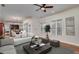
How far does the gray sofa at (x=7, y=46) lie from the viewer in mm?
1795

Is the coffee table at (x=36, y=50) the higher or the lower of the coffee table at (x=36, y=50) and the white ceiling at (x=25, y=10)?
the lower

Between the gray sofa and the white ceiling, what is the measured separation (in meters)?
0.47

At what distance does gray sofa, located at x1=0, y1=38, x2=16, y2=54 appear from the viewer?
1795 millimetres

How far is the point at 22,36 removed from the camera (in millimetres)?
1912

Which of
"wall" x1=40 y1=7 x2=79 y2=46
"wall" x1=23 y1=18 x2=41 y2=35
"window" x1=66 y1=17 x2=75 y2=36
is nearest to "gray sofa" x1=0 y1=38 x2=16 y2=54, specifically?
"wall" x1=23 y1=18 x2=41 y2=35

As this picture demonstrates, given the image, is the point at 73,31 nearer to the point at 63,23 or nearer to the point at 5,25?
the point at 63,23

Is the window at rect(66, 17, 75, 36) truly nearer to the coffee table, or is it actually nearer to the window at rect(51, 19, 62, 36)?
the window at rect(51, 19, 62, 36)

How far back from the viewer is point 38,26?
1.92 meters

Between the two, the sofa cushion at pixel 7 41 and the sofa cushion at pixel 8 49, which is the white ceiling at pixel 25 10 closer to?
the sofa cushion at pixel 7 41

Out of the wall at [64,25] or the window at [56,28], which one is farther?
the window at [56,28]

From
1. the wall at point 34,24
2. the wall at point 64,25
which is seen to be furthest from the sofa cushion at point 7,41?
the wall at point 64,25

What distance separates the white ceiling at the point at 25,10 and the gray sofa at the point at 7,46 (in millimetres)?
470

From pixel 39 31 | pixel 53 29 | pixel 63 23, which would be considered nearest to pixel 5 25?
pixel 39 31

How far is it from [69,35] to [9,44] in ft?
3.90
